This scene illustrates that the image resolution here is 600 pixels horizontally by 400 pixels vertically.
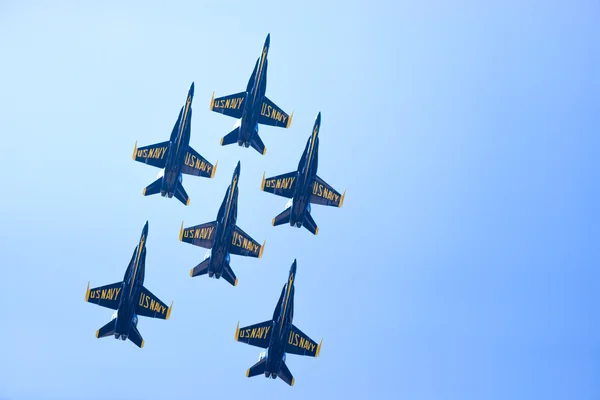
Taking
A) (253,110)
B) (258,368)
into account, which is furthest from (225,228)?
(258,368)

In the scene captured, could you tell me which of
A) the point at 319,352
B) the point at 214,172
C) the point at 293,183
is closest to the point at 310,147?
the point at 293,183

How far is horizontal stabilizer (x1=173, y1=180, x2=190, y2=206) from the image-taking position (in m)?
131

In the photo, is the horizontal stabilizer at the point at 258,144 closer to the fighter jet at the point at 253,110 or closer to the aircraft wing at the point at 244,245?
the fighter jet at the point at 253,110

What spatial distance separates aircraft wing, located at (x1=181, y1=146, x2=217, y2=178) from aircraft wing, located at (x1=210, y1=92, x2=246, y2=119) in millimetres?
6077

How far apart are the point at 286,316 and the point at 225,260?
9.97 m

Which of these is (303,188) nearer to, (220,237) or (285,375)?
(220,237)

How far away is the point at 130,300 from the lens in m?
124

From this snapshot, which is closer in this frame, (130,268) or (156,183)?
(130,268)

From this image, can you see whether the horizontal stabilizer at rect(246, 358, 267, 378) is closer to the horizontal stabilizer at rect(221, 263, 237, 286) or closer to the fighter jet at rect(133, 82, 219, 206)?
the horizontal stabilizer at rect(221, 263, 237, 286)

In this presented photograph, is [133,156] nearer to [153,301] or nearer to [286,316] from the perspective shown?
[153,301]

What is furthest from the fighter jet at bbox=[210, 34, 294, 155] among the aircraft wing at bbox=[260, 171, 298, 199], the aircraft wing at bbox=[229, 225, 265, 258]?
the aircraft wing at bbox=[229, 225, 265, 258]

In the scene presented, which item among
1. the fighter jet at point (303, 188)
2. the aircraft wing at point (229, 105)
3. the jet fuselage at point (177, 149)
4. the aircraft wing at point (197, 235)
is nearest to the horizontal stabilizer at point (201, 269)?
the aircraft wing at point (197, 235)

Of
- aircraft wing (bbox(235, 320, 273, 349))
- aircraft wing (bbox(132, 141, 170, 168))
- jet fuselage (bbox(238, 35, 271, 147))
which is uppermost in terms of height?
jet fuselage (bbox(238, 35, 271, 147))

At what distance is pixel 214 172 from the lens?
440ft
